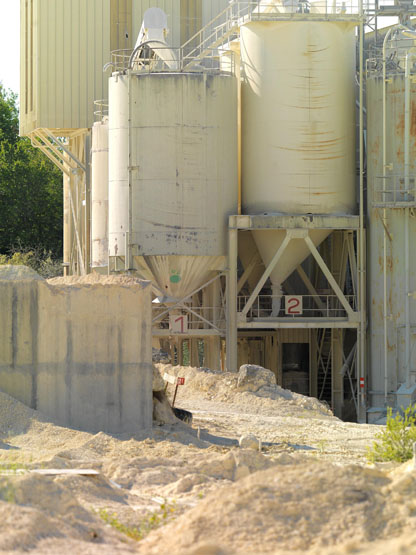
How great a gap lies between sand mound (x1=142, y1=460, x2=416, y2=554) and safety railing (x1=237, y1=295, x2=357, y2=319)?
22.0 metres

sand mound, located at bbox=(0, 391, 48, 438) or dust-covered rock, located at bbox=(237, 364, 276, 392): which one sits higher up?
sand mound, located at bbox=(0, 391, 48, 438)

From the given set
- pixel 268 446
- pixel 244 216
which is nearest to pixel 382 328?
pixel 244 216

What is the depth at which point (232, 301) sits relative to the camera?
35312 millimetres

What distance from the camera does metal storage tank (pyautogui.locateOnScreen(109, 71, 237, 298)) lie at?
34.6 m

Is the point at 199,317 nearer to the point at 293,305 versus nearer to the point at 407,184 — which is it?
the point at 293,305

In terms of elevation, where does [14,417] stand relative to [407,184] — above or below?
below

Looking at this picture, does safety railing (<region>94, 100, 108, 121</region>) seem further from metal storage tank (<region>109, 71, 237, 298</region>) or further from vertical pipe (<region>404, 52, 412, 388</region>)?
vertical pipe (<region>404, 52, 412, 388</region>)

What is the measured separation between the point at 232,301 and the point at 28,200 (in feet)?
95.6

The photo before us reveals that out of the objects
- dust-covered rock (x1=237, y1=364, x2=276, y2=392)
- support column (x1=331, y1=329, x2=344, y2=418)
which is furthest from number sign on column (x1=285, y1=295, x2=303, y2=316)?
dust-covered rock (x1=237, y1=364, x2=276, y2=392)

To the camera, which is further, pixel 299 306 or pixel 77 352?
pixel 299 306

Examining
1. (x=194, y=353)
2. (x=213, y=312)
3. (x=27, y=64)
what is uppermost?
(x=27, y=64)

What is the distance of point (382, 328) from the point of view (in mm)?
35594

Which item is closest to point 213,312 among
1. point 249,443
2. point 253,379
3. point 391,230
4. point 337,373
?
point 337,373

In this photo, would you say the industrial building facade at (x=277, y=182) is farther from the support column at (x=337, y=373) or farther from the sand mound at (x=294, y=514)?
the sand mound at (x=294, y=514)
